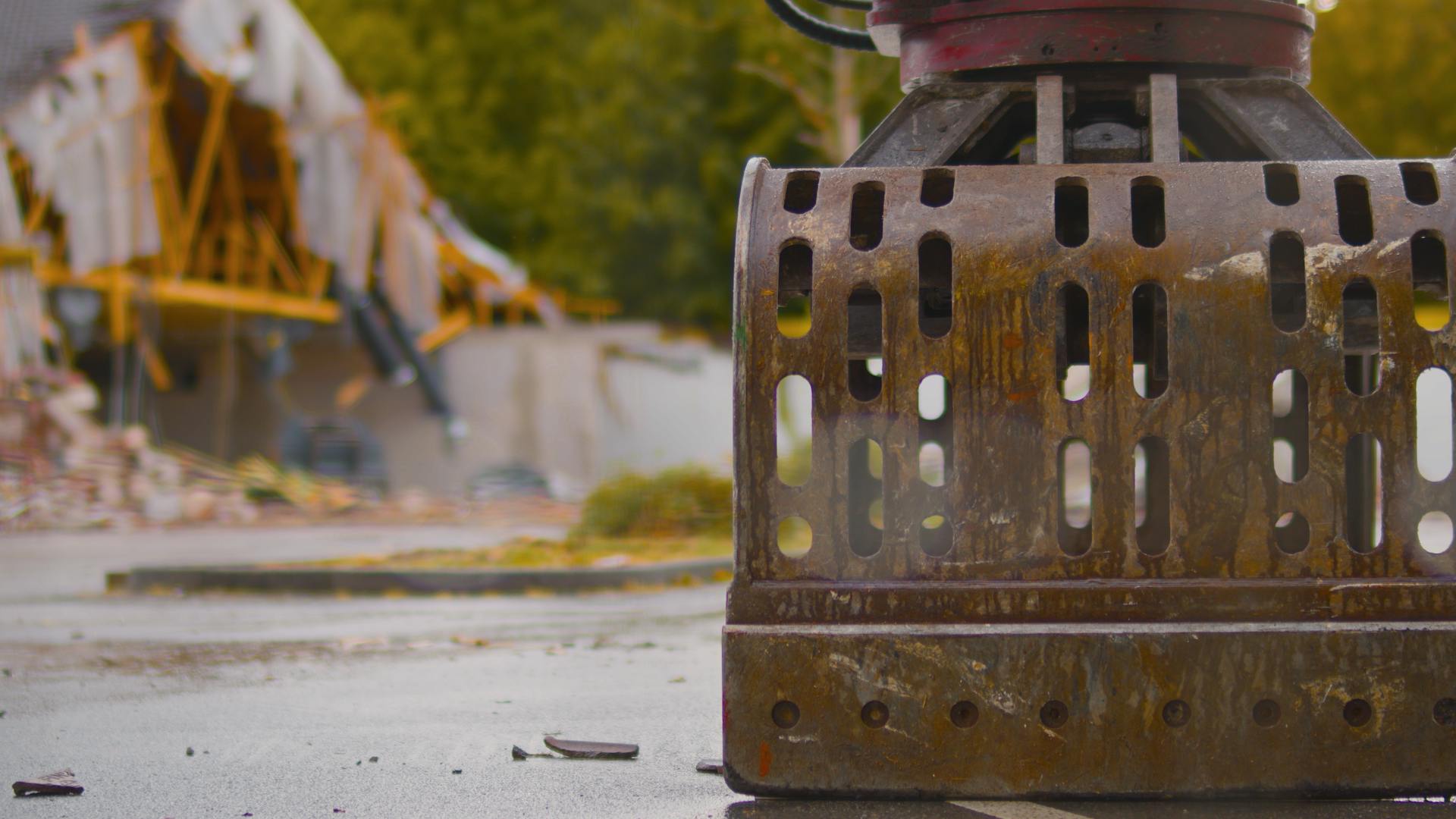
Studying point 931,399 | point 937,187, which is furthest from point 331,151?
point 937,187

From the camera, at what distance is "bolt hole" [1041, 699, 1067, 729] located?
13.1ft

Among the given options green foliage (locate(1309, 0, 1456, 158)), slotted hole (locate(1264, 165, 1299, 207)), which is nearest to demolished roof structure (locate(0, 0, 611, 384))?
slotted hole (locate(1264, 165, 1299, 207))

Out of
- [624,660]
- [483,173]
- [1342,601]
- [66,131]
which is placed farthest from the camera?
[483,173]

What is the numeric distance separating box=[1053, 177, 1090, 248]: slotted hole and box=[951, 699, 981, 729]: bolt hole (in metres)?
1.10

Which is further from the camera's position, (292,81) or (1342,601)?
(292,81)

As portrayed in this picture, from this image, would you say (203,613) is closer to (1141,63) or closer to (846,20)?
(1141,63)

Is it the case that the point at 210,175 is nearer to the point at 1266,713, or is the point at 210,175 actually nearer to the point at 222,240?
the point at 222,240

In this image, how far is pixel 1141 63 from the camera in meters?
4.69

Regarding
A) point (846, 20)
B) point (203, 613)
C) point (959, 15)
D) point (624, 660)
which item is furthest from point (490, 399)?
point (959, 15)

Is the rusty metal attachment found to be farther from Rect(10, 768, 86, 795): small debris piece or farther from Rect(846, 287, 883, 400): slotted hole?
Rect(10, 768, 86, 795): small debris piece

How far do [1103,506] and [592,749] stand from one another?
5.80 feet

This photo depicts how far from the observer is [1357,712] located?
3.94 metres

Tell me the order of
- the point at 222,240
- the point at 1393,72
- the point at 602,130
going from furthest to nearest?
the point at 1393,72 → the point at 602,130 → the point at 222,240

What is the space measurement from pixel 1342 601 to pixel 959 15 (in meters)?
1.79
